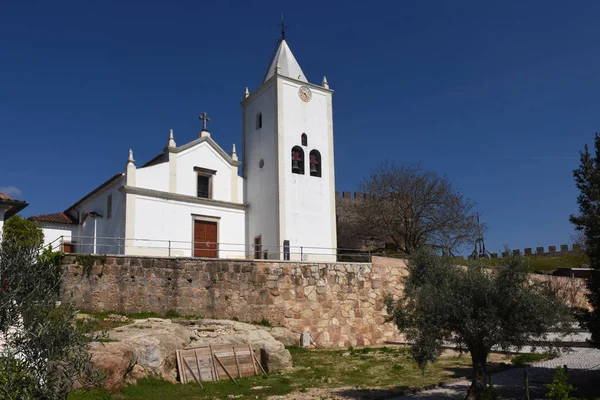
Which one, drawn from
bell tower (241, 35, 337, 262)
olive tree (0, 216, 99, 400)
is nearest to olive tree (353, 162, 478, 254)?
bell tower (241, 35, 337, 262)

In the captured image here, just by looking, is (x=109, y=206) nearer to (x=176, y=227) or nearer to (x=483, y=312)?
(x=176, y=227)

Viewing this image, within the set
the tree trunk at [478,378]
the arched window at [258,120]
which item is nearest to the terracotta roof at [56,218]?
the arched window at [258,120]

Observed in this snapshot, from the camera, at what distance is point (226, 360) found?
17.9 metres

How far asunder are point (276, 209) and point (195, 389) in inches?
586

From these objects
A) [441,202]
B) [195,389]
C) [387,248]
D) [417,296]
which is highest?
[441,202]

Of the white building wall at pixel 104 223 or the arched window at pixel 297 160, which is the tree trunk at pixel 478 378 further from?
the arched window at pixel 297 160

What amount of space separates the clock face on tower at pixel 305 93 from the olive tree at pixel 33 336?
24915mm

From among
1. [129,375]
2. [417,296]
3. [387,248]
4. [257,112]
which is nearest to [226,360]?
[129,375]

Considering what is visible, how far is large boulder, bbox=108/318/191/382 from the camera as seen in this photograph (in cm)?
1602

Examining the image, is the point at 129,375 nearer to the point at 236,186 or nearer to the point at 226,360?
the point at 226,360

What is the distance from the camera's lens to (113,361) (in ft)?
46.0

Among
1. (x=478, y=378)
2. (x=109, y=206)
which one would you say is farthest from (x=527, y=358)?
(x=109, y=206)

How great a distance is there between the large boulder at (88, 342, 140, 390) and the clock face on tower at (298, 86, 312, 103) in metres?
20.9

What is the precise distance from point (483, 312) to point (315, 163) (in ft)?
68.2
